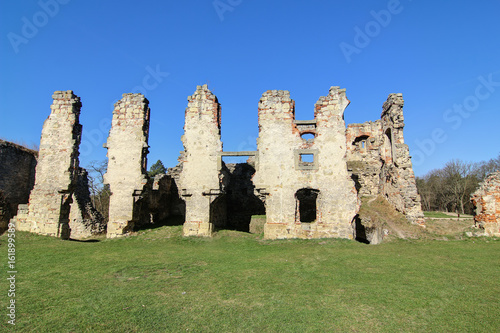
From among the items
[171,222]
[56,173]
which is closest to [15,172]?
[56,173]

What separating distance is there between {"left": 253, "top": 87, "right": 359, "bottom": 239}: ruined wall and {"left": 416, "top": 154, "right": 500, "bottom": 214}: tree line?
80.9ft

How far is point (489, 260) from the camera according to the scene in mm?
10039

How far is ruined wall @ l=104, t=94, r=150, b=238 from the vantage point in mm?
15180

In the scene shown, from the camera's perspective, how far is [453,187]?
1389 inches

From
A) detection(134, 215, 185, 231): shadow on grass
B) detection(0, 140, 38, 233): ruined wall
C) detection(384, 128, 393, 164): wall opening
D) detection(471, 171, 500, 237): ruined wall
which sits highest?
detection(384, 128, 393, 164): wall opening

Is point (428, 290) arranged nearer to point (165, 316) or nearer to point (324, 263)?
point (324, 263)

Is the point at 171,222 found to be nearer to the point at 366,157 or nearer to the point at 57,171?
the point at 57,171

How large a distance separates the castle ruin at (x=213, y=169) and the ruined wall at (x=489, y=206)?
8.26 feet

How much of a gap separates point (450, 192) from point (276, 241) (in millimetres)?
30654

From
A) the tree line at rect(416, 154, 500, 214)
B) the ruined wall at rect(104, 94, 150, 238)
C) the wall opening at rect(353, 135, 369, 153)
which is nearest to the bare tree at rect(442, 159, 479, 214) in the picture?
the tree line at rect(416, 154, 500, 214)

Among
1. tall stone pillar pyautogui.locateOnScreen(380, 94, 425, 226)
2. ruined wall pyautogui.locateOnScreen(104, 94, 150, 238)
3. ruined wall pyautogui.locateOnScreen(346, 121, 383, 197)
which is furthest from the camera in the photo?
ruined wall pyautogui.locateOnScreen(346, 121, 383, 197)

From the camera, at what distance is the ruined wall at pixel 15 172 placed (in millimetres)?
16734

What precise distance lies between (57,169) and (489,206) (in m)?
19.9

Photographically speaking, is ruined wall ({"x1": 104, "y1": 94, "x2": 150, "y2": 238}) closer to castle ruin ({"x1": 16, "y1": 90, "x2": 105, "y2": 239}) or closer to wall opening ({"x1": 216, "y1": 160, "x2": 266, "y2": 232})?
castle ruin ({"x1": 16, "y1": 90, "x2": 105, "y2": 239})
